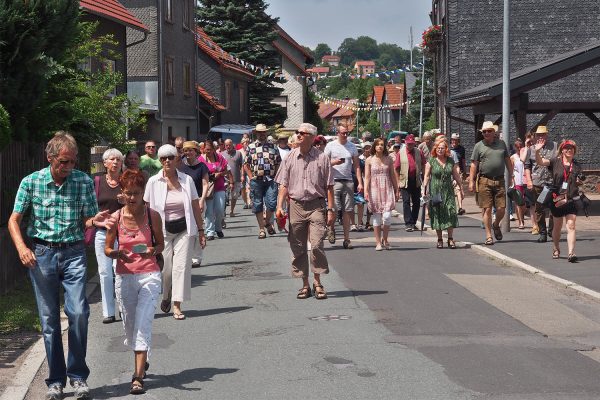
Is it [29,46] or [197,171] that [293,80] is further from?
[29,46]

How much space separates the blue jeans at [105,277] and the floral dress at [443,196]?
695cm

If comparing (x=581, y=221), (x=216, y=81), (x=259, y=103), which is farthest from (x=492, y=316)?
(x=259, y=103)

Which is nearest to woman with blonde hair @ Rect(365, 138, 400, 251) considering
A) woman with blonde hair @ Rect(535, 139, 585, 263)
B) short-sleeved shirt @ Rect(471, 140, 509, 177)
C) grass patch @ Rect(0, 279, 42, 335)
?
short-sleeved shirt @ Rect(471, 140, 509, 177)

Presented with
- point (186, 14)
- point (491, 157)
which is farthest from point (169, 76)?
point (491, 157)

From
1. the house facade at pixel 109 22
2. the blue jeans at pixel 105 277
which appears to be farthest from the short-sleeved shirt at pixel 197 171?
the house facade at pixel 109 22

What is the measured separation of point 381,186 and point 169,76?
26.7 m

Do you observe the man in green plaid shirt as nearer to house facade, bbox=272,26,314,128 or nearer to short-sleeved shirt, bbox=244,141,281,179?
short-sleeved shirt, bbox=244,141,281,179

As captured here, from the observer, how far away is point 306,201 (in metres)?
11.0

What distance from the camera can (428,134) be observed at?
71.8 feet

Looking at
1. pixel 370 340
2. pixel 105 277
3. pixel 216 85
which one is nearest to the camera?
pixel 370 340

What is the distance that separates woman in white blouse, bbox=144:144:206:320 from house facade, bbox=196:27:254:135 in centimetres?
3996

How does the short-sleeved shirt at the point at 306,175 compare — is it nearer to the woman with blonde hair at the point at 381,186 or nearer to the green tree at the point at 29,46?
the green tree at the point at 29,46

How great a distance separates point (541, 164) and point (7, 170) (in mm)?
7284

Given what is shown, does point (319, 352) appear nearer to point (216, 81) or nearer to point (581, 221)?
point (581, 221)
